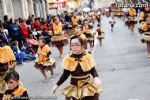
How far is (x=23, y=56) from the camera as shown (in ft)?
69.2

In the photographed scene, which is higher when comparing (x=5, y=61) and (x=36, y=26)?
(x=5, y=61)

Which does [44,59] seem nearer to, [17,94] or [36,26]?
[17,94]

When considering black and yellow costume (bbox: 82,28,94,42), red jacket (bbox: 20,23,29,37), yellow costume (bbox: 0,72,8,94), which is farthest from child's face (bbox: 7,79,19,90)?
black and yellow costume (bbox: 82,28,94,42)

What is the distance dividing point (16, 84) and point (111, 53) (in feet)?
46.9

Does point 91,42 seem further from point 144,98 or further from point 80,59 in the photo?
point 80,59

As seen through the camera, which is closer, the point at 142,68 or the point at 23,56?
the point at 142,68

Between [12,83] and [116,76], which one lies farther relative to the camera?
[116,76]

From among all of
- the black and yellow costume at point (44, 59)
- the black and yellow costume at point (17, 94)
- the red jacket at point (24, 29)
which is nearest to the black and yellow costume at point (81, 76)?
the black and yellow costume at point (17, 94)

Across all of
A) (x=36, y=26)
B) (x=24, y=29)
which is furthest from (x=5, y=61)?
(x=36, y=26)

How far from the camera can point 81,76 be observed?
8.01 metres

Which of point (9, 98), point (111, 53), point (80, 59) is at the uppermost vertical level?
point (80, 59)

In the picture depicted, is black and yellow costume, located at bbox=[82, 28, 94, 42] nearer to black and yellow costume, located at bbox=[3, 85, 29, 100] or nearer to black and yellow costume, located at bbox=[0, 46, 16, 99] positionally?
black and yellow costume, located at bbox=[0, 46, 16, 99]

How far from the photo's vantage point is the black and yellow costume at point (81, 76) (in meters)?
7.95

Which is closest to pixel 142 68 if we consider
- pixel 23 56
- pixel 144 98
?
pixel 144 98
